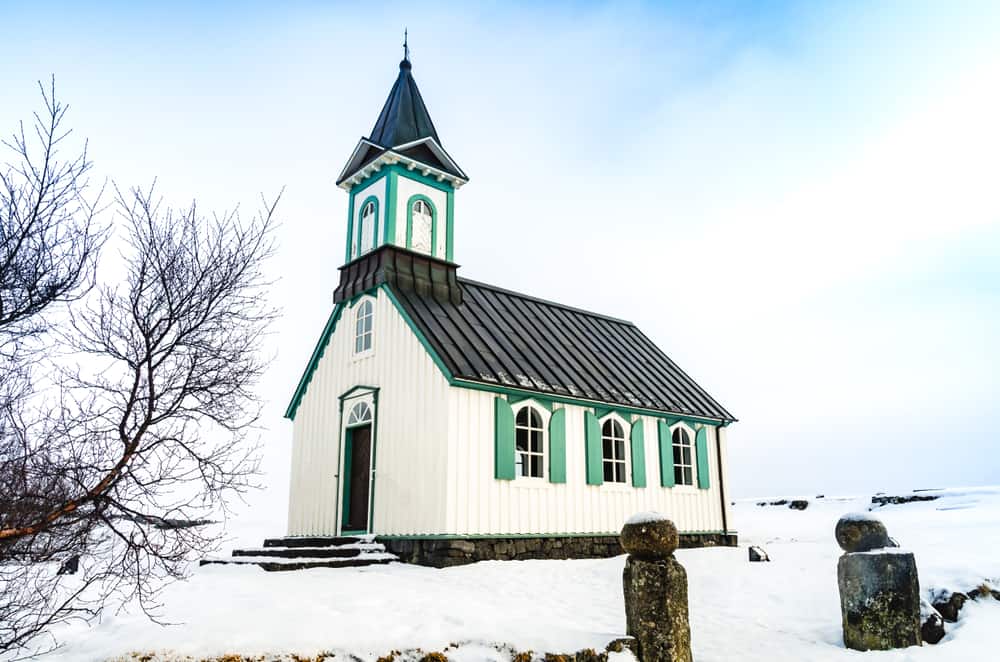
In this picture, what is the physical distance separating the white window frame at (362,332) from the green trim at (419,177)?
8.79 ft

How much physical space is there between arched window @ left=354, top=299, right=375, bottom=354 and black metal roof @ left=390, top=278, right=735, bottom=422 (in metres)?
0.82

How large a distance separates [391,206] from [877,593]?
1064 cm

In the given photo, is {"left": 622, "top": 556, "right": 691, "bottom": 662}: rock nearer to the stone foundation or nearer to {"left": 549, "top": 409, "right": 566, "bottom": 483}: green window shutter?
the stone foundation

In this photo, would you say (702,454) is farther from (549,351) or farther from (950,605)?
(950,605)

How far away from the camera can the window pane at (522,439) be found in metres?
13.6

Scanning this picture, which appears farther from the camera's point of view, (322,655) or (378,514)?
(378,514)

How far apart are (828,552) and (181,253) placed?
36.2ft

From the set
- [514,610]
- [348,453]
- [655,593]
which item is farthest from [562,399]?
[655,593]

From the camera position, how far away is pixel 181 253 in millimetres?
5109

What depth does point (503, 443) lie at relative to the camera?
12539 millimetres

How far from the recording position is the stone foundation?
11.6 m

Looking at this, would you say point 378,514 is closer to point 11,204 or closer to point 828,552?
point 828,552

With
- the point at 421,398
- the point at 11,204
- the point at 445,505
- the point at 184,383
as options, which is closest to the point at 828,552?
the point at 445,505

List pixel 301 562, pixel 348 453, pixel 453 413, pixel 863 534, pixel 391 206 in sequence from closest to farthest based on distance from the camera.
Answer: pixel 863 534
pixel 301 562
pixel 453 413
pixel 348 453
pixel 391 206
